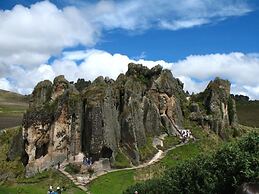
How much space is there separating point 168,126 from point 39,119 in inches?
790

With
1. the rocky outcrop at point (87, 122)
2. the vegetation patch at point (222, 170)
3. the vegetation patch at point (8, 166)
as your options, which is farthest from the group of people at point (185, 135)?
the vegetation patch at point (222, 170)

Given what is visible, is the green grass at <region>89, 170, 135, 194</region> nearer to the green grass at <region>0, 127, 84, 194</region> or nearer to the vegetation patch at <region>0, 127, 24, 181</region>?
the green grass at <region>0, 127, 84, 194</region>

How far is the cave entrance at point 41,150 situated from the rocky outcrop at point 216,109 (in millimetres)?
27494

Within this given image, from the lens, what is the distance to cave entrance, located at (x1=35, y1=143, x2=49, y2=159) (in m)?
64.3

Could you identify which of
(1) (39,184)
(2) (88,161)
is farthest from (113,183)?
(1) (39,184)

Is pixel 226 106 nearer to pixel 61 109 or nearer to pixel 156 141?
pixel 156 141

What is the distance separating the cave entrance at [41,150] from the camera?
6431 cm

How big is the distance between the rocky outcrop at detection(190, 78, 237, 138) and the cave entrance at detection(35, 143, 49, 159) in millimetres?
27494

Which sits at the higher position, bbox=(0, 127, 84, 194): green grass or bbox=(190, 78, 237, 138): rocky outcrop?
bbox=(190, 78, 237, 138): rocky outcrop

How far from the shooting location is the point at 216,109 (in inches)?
3302

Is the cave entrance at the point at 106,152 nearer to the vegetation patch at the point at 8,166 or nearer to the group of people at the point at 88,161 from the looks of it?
the group of people at the point at 88,161

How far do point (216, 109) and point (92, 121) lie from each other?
96.8ft

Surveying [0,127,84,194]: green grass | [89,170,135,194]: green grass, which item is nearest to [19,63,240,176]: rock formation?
[0,127,84,194]: green grass

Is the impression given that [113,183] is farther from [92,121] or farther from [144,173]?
[92,121]
